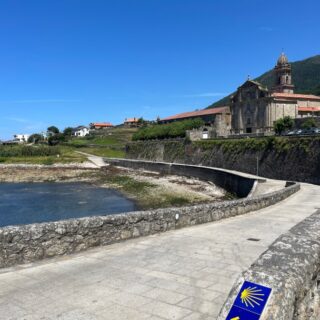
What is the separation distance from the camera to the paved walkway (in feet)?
16.6

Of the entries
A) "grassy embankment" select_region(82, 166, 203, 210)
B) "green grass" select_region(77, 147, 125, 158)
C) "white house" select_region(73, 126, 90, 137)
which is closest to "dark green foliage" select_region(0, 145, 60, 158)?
"green grass" select_region(77, 147, 125, 158)

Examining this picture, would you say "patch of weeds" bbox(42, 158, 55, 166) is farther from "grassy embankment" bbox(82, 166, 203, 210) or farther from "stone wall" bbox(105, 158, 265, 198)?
"grassy embankment" bbox(82, 166, 203, 210)

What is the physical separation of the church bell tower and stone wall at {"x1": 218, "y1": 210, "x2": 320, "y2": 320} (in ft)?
310

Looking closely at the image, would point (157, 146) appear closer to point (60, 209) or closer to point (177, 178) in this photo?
point (177, 178)

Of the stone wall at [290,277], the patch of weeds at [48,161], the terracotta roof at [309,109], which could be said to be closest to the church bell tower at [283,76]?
the terracotta roof at [309,109]

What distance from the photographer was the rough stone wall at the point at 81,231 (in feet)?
23.7

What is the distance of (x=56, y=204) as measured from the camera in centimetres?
3462

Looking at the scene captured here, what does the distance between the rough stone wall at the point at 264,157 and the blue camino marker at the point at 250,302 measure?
101 ft

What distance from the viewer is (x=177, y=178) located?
Result: 5088cm

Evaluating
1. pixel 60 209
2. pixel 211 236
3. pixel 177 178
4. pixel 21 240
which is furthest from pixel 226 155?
pixel 21 240

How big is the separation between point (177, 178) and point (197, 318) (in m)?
46.1

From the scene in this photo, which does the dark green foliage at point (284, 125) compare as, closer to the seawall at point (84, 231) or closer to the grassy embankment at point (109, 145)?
the seawall at point (84, 231)

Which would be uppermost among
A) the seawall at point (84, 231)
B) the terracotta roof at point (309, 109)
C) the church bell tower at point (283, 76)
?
the church bell tower at point (283, 76)

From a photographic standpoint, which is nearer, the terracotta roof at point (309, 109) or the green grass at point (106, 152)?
the terracotta roof at point (309, 109)
